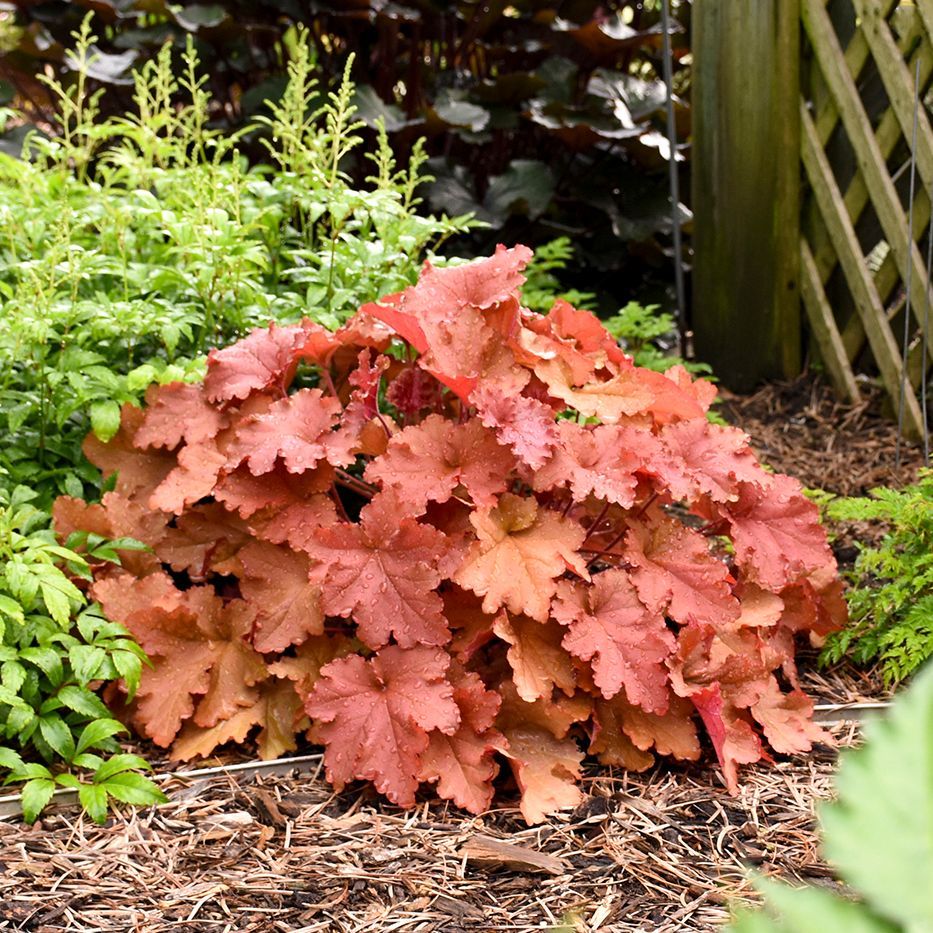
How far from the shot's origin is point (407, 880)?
6.03ft

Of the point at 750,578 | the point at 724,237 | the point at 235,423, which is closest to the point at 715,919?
the point at 750,578

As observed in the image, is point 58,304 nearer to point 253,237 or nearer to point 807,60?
point 253,237

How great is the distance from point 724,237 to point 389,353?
6.28 feet

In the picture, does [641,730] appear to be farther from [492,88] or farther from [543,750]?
[492,88]

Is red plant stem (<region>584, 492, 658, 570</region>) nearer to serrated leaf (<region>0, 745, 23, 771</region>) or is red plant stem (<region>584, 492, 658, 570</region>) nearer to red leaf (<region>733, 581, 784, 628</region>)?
red leaf (<region>733, 581, 784, 628</region>)

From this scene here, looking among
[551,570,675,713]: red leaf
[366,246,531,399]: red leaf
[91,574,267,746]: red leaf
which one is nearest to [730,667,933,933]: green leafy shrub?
[551,570,675,713]: red leaf

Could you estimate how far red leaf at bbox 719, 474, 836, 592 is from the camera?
2.29 m

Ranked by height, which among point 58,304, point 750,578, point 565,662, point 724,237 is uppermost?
point 724,237

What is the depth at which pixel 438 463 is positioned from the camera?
216cm

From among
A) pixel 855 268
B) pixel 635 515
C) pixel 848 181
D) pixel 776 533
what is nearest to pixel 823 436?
pixel 855 268

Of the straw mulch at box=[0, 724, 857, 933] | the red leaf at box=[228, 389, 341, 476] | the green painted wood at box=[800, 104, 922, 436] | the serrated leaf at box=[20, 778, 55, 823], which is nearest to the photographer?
the straw mulch at box=[0, 724, 857, 933]

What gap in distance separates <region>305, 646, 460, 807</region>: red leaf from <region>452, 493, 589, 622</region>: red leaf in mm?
176

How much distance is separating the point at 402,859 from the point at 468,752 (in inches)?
9.6

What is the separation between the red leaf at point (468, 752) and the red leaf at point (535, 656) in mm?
68
